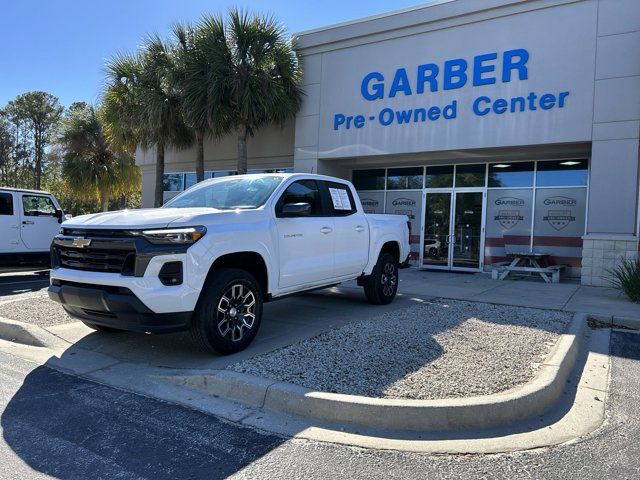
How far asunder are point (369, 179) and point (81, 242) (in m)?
12.8

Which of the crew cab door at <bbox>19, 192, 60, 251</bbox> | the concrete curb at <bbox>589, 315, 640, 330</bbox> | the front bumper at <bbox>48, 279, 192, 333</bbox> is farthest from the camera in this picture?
the crew cab door at <bbox>19, 192, 60, 251</bbox>

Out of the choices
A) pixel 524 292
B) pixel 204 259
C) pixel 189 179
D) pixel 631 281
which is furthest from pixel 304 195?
pixel 189 179

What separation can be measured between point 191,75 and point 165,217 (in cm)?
1075

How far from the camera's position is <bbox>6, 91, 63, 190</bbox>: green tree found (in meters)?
44.2

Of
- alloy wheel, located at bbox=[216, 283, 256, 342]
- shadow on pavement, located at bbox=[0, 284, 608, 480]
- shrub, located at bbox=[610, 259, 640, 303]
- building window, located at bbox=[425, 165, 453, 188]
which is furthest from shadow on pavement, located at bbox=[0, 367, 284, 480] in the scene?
building window, located at bbox=[425, 165, 453, 188]

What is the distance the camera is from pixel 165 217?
4.90 meters

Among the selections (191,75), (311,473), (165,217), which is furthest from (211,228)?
(191,75)

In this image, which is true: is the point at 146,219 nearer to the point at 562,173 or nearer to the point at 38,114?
the point at 562,173

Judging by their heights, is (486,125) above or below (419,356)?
above

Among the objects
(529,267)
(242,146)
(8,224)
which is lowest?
(529,267)

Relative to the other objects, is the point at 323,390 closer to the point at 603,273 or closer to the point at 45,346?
the point at 45,346

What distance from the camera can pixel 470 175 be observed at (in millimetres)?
14867

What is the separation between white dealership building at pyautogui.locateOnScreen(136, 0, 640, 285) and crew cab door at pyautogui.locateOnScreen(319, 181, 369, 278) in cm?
681

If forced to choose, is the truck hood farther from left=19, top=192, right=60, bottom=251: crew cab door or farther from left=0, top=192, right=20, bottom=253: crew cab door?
left=19, top=192, right=60, bottom=251: crew cab door
